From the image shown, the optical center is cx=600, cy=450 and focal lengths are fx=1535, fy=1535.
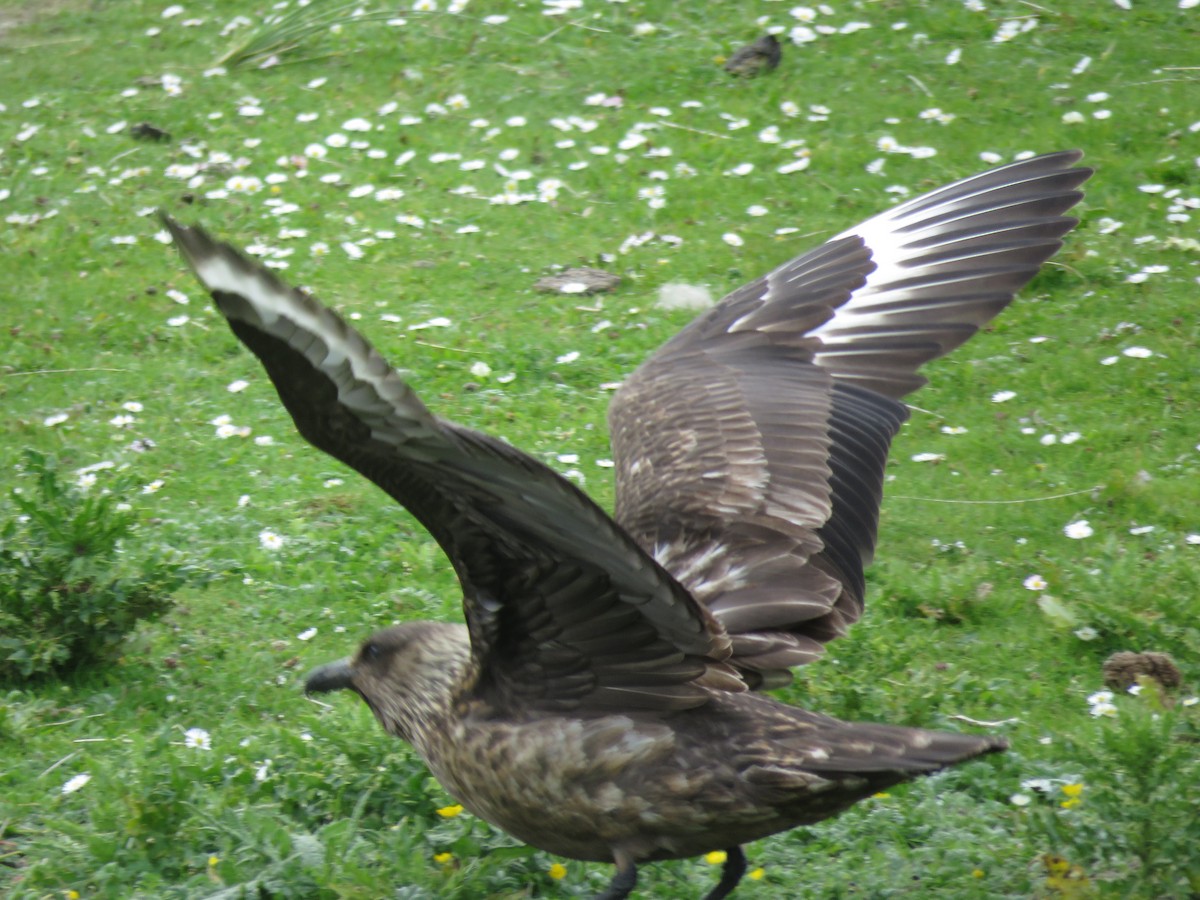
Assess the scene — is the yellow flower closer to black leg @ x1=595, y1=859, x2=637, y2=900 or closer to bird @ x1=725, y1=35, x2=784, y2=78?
black leg @ x1=595, y1=859, x2=637, y2=900

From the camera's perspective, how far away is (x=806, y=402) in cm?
419

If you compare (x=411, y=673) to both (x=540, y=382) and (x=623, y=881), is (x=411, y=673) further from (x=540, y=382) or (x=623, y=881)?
(x=540, y=382)

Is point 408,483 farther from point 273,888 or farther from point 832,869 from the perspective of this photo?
point 832,869

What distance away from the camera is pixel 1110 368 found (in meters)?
Answer: 6.05

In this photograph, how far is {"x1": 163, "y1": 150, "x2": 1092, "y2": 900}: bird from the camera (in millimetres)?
2652

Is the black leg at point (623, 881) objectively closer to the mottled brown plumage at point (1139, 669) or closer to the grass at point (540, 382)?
the grass at point (540, 382)

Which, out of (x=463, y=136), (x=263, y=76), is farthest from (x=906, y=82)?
(x=263, y=76)

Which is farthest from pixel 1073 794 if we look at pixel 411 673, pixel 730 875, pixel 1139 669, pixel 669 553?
pixel 411 673

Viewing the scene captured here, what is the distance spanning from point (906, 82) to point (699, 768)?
579cm

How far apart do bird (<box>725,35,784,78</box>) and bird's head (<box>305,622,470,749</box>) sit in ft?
18.0

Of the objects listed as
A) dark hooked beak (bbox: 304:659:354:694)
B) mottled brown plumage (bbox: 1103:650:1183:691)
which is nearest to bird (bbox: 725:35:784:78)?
mottled brown plumage (bbox: 1103:650:1183:691)

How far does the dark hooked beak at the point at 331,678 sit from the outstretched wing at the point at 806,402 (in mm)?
814

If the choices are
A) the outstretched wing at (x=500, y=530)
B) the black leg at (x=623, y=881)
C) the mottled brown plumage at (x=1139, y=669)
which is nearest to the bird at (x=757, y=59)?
the mottled brown plumage at (x=1139, y=669)

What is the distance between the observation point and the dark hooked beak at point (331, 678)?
3.84 m
